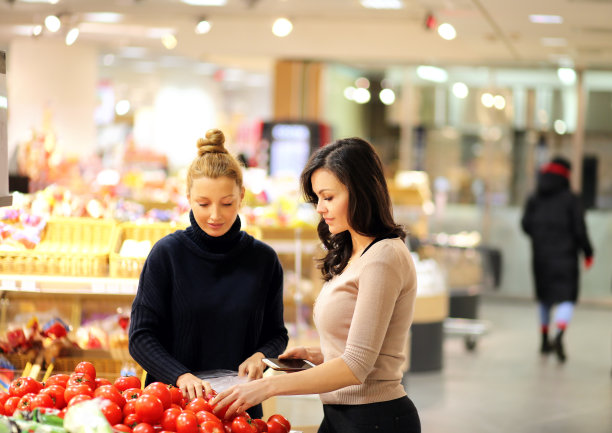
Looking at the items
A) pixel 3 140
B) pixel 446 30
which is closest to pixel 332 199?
pixel 3 140

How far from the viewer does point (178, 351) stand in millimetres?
2766

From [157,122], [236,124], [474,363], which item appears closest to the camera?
[474,363]

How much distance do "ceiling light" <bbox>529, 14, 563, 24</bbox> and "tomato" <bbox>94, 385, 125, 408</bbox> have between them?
692 cm

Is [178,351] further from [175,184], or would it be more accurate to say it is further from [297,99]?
[297,99]

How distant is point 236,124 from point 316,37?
761 centimetres

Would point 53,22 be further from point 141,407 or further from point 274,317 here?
point 141,407

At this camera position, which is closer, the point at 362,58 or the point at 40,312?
the point at 40,312

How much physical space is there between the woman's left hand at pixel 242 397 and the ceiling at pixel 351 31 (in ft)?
20.3

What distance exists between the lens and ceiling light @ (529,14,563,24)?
831cm

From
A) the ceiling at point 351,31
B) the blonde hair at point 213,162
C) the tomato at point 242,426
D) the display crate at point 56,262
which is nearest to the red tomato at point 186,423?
the tomato at point 242,426

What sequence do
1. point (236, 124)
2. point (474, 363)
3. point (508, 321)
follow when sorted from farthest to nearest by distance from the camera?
point (236, 124), point (508, 321), point (474, 363)

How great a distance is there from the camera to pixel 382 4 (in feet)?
32.3

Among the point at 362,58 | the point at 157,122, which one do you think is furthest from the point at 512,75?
the point at 157,122

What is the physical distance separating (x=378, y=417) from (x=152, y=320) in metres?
0.80
